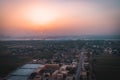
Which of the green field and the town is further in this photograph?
the town

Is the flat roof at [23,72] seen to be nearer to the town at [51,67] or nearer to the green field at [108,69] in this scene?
the town at [51,67]

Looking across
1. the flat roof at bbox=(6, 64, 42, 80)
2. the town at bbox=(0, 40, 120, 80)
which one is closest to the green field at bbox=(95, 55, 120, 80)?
the town at bbox=(0, 40, 120, 80)

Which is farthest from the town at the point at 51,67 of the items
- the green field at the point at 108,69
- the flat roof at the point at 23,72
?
the green field at the point at 108,69

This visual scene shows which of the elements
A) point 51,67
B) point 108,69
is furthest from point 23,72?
point 108,69

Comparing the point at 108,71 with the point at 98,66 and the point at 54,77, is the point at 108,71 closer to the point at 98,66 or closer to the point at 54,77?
the point at 98,66

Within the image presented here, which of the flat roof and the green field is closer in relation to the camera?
the green field

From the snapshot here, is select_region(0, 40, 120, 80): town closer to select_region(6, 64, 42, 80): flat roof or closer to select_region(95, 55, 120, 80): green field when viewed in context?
select_region(6, 64, 42, 80): flat roof

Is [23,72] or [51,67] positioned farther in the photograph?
[51,67]

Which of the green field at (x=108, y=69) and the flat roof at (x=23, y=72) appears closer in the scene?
the green field at (x=108, y=69)

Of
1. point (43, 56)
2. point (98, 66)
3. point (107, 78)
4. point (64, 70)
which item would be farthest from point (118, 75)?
point (43, 56)

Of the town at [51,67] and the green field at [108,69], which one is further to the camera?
the town at [51,67]

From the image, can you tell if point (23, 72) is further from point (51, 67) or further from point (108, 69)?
point (108, 69)
